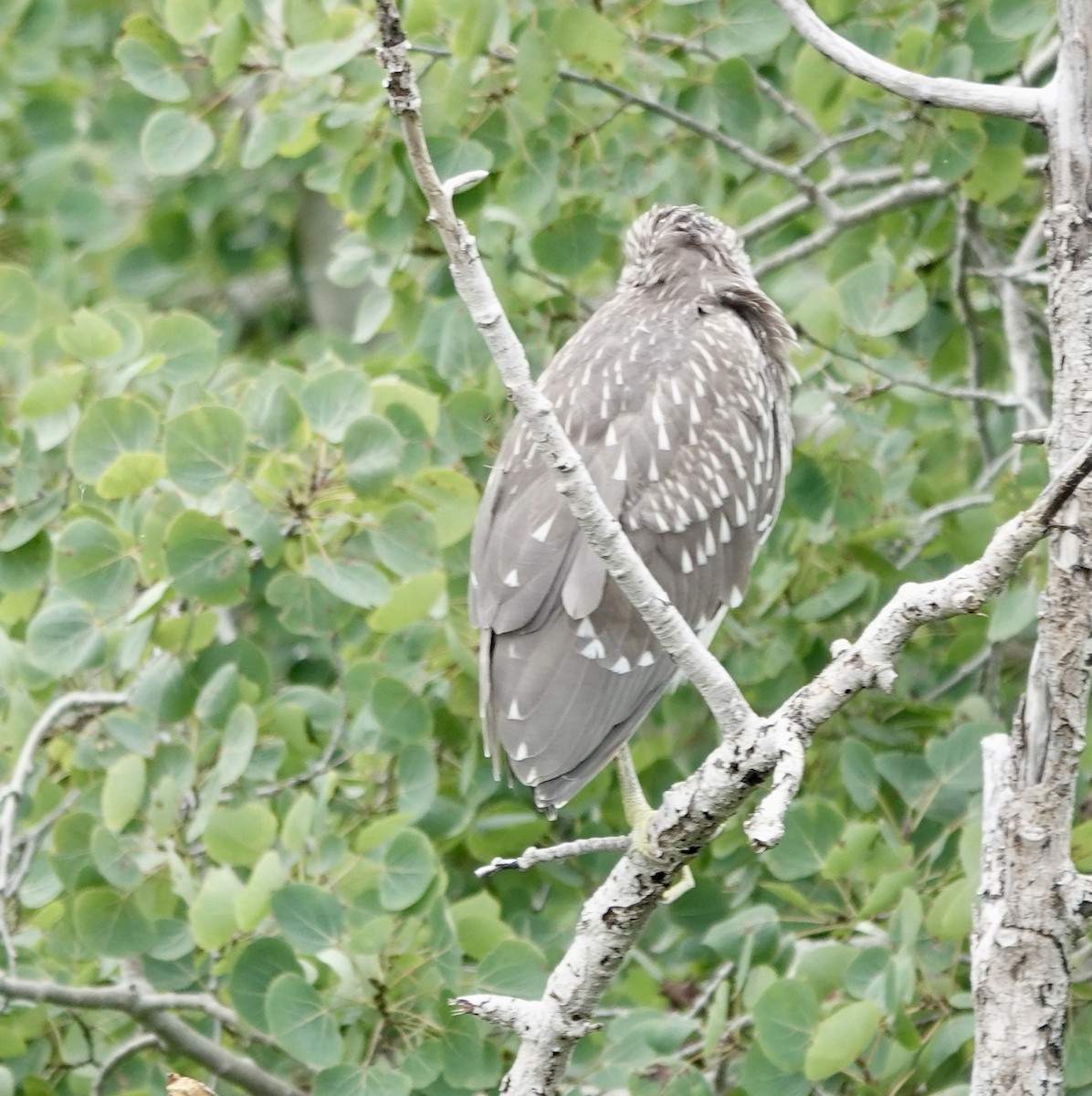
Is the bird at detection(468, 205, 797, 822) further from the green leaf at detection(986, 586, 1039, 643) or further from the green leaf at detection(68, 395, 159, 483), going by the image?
the green leaf at detection(68, 395, 159, 483)

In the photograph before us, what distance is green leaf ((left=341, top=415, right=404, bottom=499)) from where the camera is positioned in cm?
371

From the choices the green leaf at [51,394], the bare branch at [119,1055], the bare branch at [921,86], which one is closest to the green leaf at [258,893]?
the bare branch at [119,1055]

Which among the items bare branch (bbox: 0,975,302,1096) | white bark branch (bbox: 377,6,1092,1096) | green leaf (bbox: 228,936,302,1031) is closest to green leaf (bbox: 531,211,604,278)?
white bark branch (bbox: 377,6,1092,1096)

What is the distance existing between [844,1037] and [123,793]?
167cm

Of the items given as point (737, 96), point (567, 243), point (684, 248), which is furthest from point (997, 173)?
point (567, 243)

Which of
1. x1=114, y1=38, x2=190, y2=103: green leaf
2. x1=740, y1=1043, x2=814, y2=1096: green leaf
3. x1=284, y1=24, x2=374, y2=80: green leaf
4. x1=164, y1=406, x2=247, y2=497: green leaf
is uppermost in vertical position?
x1=284, y1=24, x2=374, y2=80: green leaf

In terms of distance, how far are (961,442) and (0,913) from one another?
3095 mm

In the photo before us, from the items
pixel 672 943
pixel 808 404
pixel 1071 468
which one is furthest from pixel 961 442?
pixel 1071 468

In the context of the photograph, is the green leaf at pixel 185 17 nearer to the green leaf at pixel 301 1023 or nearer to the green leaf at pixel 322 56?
the green leaf at pixel 322 56

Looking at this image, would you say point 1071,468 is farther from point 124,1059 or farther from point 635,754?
point 124,1059

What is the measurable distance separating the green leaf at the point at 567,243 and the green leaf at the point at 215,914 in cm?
183

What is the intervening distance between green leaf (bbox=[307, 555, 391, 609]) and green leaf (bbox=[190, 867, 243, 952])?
2.27ft

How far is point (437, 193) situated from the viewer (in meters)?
2.34

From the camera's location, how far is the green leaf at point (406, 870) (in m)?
3.51
